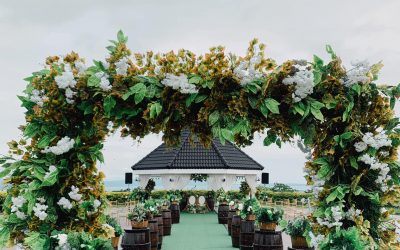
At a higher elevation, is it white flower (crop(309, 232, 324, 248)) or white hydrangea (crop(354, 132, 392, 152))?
white hydrangea (crop(354, 132, 392, 152))

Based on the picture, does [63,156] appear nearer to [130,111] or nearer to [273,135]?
[130,111]

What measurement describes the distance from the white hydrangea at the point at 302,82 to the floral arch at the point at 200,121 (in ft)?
0.04

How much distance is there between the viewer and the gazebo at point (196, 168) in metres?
22.8

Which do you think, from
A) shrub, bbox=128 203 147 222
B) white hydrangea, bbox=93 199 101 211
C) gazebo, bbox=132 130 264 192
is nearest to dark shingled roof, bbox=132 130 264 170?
gazebo, bbox=132 130 264 192

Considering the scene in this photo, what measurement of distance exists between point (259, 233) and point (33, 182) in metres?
4.63

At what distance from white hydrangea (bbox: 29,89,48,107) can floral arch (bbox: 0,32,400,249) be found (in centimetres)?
2

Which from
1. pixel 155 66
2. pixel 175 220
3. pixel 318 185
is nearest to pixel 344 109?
pixel 318 185

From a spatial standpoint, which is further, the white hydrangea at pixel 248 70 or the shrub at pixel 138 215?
the shrub at pixel 138 215

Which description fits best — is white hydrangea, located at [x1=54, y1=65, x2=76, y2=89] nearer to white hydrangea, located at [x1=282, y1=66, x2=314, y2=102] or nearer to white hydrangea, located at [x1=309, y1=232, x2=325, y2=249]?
white hydrangea, located at [x1=282, y1=66, x2=314, y2=102]

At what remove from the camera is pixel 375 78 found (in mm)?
5297

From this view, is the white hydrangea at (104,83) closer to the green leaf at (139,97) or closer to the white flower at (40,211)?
the green leaf at (139,97)

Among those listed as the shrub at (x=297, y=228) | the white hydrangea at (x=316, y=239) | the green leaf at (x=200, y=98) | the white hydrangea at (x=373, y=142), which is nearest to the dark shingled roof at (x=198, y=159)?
the shrub at (x=297, y=228)

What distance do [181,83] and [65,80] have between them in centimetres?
134

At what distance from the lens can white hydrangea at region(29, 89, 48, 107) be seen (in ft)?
17.4
